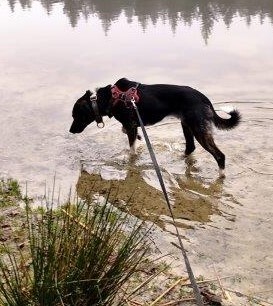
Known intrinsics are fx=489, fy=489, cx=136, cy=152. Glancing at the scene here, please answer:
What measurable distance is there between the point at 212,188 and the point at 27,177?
7.83ft

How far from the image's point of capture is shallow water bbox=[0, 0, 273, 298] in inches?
199

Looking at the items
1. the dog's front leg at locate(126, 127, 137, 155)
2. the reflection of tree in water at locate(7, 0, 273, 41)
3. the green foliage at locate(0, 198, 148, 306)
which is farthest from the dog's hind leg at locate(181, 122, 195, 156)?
the reflection of tree in water at locate(7, 0, 273, 41)

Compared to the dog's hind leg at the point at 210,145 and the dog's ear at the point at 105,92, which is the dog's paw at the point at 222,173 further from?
the dog's ear at the point at 105,92

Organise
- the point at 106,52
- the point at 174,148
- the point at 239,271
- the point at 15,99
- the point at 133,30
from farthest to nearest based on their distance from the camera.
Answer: the point at 133,30
the point at 106,52
the point at 15,99
the point at 174,148
the point at 239,271

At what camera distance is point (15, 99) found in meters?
9.55

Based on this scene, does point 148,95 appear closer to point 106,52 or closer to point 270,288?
point 270,288

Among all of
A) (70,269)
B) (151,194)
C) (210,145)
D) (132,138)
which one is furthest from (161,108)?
(70,269)

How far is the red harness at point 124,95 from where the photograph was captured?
647 cm

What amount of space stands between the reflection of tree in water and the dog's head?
7942 millimetres

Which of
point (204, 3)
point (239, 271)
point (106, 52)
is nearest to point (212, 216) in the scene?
point (239, 271)

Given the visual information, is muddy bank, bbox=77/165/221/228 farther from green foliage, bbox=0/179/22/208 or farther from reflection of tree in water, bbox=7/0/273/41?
reflection of tree in water, bbox=7/0/273/41

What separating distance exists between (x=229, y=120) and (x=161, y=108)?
0.91 meters

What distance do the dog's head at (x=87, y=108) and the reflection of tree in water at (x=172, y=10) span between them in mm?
7942

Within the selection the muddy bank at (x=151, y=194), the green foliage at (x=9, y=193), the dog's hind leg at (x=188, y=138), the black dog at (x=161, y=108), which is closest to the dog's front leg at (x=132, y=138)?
the black dog at (x=161, y=108)
